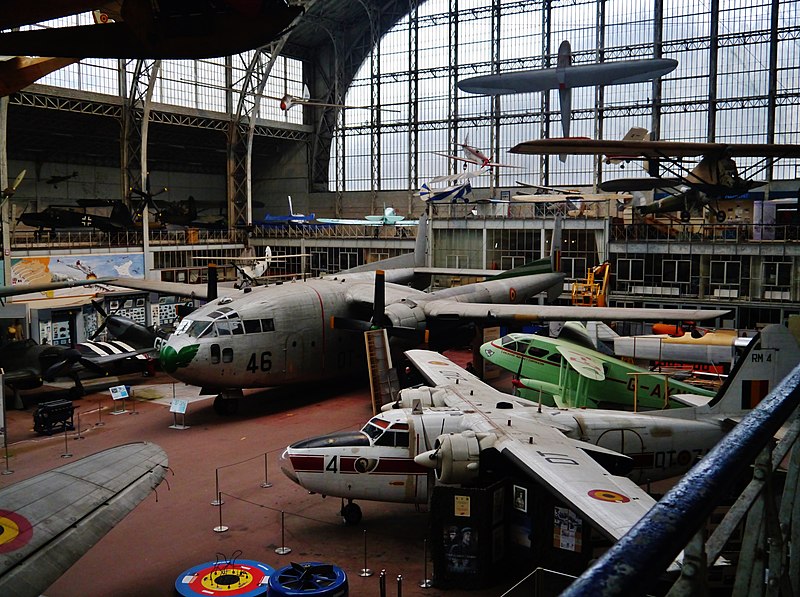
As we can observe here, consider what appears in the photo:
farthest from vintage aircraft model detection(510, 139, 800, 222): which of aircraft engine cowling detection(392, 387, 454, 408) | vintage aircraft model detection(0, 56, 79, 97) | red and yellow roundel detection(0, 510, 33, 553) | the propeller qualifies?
red and yellow roundel detection(0, 510, 33, 553)

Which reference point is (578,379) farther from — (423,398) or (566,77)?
(566,77)

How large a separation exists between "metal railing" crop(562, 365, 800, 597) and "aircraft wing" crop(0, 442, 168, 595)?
28.6 ft

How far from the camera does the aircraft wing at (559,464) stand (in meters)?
12.0

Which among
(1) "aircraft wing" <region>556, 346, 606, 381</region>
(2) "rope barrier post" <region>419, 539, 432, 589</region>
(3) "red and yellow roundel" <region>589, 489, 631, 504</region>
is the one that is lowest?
(2) "rope barrier post" <region>419, 539, 432, 589</region>

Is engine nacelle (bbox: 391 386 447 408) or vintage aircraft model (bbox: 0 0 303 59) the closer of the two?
vintage aircraft model (bbox: 0 0 303 59)

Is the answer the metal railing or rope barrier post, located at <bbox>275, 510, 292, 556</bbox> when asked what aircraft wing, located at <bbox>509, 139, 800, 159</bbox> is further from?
the metal railing

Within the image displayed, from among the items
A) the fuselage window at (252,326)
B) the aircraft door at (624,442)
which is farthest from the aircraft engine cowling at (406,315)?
the aircraft door at (624,442)

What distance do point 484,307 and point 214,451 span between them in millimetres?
12049

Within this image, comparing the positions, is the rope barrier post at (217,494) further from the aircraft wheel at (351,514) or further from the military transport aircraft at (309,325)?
the military transport aircraft at (309,325)

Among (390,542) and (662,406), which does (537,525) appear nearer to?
(390,542)

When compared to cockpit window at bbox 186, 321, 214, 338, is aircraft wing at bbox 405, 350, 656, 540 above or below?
below

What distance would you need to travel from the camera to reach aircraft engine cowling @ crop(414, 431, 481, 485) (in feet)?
46.7

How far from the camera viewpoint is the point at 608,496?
12516mm

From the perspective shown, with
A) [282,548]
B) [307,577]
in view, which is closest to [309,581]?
[307,577]
